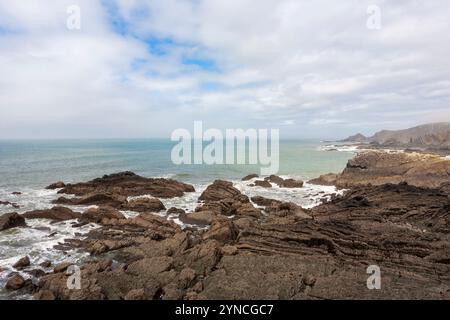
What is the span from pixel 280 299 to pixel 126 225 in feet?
53.6

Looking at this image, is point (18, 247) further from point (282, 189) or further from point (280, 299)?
point (282, 189)

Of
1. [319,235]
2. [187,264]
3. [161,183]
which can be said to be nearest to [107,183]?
[161,183]

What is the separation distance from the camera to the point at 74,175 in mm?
63219

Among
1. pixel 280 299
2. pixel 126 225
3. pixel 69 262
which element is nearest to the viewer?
pixel 280 299

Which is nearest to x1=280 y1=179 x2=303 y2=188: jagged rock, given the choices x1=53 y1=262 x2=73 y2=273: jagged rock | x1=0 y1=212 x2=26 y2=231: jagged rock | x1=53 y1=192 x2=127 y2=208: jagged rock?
x1=53 y1=192 x2=127 y2=208: jagged rock

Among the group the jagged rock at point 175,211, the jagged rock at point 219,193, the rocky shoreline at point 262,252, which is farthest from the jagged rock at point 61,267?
the jagged rock at point 219,193

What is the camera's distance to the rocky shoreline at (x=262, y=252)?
55.6 ft

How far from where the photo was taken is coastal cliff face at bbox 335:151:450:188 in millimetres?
47250

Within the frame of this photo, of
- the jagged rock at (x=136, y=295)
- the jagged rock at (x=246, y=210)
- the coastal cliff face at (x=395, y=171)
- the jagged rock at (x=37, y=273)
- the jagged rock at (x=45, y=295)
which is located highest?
the coastal cliff face at (x=395, y=171)

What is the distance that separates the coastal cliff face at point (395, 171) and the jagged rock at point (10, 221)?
A: 133 ft

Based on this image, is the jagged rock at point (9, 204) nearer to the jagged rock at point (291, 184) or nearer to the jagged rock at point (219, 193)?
the jagged rock at point (219, 193)

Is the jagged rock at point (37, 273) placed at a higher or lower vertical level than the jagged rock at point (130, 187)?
lower

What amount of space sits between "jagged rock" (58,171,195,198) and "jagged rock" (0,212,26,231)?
1313 centimetres

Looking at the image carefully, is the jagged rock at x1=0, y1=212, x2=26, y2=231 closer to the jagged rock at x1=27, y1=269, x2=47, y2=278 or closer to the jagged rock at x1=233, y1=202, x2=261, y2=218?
the jagged rock at x1=27, y1=269, x2=47, y2=278
